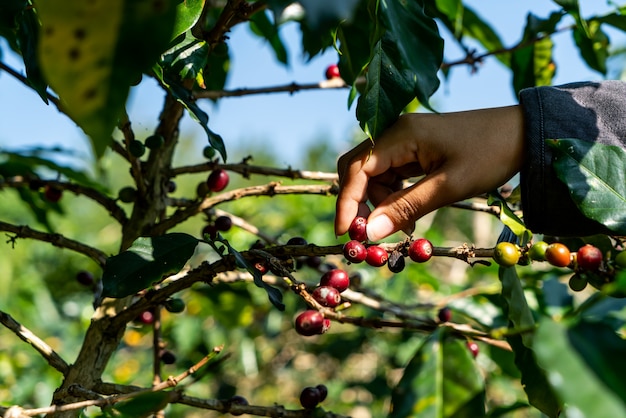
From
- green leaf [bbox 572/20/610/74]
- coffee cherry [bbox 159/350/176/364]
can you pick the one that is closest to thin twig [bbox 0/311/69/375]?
coffee cherry [bbox 159/350/176/364]

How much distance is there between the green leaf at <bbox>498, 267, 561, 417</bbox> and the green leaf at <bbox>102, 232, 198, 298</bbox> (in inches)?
19.3

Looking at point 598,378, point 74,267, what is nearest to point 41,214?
point 598,378

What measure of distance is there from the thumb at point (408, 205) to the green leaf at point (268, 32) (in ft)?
1.98

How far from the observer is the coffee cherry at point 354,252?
33.1 inches

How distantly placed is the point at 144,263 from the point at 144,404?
0.27 meters

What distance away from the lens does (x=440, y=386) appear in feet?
2.62

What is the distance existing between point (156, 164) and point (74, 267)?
3.39m

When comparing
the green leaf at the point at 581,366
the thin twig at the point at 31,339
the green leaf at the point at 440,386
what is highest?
the thin twig at the point at 31,339

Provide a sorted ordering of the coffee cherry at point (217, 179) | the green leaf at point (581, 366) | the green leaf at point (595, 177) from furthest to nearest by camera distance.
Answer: the coffee cherry at point (217, 179), the green leaf at point (595, 177), the green leaf at point (581, 366)

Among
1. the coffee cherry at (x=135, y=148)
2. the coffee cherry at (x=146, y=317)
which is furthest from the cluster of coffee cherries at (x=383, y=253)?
the coffee cherry at (x=146, y=317)

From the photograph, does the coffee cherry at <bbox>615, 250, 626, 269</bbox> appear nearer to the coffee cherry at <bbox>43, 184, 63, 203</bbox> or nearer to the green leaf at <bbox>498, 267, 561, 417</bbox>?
the green leaf at <bbox>498, 267, 561, 417</bbox>

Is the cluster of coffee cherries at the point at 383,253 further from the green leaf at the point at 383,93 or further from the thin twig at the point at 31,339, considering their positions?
the thin twig at the point at 31,339

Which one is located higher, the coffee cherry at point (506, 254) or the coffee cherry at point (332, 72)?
the coffee cherry at point (332, 72)

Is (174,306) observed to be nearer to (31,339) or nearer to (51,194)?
(31,339)
